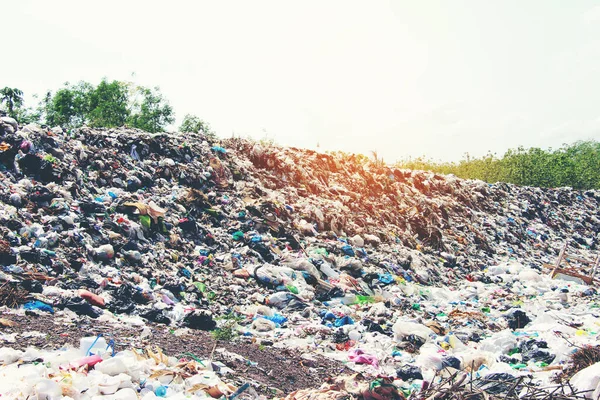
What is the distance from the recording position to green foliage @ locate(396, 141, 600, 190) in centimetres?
1938

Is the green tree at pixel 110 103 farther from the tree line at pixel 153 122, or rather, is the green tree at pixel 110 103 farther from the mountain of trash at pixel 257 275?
the mountain of trash at pixel 257 275

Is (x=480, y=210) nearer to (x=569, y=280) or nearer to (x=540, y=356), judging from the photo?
(x=569, y=280)

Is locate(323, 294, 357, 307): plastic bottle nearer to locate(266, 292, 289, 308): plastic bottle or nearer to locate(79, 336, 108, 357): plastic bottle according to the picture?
locate(266, 292, 289, 308): plastic bottle

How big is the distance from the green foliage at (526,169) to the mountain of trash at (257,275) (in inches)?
314

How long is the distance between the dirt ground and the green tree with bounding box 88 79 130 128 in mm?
15022

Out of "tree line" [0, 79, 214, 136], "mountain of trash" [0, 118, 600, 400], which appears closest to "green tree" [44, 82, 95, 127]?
"tree line" [0, 79, 214, 136]

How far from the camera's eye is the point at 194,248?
23.4 ft

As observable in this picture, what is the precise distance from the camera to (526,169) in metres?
19.3

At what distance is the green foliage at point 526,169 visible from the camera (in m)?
19.4

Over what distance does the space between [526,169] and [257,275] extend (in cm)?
1648

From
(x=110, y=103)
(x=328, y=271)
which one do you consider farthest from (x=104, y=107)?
(x=328, y=271)

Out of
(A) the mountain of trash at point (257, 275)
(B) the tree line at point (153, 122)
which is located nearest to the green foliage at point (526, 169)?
(B) the tree line at point (153, 122)

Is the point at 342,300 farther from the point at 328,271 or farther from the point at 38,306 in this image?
the point at 38,306

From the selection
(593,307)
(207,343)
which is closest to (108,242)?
(207,343)
